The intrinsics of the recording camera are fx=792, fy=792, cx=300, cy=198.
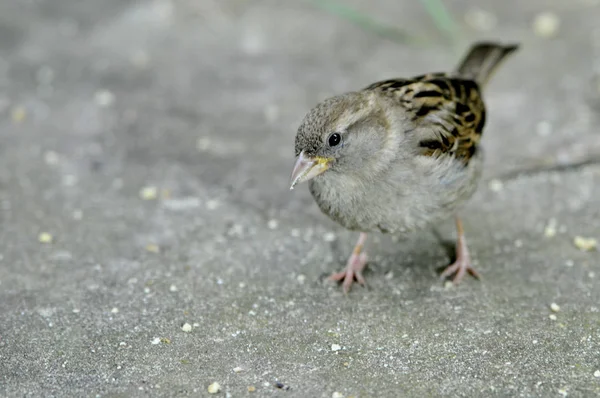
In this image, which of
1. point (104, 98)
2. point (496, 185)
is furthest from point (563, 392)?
point (104, 98)

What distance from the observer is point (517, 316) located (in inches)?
159

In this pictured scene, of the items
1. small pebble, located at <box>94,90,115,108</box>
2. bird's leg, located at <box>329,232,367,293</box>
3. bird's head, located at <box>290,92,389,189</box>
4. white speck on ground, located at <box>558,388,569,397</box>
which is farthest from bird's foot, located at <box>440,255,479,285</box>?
small pebble, located at <box>94,90,115,108</box>

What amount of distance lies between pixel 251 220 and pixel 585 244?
78.3 inches

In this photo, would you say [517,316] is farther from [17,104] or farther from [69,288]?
[17,104]

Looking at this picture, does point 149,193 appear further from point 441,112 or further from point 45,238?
point 441,112

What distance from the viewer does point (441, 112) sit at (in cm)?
432

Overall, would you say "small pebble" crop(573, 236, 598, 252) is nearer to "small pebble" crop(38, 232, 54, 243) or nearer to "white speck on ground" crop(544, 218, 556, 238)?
"white speck on ground" crop(544, 218, 556, 238)

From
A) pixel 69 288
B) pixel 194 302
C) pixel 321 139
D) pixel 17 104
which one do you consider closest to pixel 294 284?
pixel 194 302

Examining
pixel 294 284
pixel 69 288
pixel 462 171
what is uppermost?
pixel 462 171

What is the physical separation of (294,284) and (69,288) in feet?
3.98

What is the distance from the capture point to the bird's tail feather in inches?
195

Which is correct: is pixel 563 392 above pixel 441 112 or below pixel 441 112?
below

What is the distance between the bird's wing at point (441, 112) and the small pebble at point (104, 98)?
2.53 metres

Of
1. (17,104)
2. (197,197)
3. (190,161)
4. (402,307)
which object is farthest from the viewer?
(17,104)
